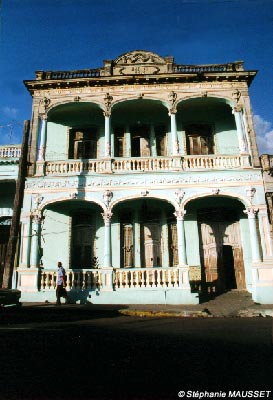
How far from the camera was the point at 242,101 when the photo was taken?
1312 centimetres

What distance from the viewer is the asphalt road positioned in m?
2.85

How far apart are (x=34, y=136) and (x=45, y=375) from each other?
11.6 meters

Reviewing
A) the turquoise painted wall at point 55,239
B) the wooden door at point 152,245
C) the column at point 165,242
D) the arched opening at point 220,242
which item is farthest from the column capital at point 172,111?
the turquoise painted wall at point 55,239

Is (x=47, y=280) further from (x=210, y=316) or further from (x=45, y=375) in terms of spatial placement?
(x=45, y=375)

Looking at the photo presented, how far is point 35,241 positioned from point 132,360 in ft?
28.9

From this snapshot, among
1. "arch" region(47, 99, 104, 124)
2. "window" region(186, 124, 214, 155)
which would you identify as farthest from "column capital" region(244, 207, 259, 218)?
"arch" region(47, 99, 104, 124)

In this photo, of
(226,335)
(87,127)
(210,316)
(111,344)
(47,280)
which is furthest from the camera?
(87,127)

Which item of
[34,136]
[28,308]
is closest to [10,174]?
[34,136]

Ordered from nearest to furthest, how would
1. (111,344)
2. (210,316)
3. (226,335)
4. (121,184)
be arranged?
(111,344) < (226,335) < (210,316) < (121,184)

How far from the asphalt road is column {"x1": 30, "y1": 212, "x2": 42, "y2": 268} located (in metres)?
4.76

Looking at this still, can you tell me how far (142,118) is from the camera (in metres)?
14.3

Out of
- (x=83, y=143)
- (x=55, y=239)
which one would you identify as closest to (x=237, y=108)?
(x=83, y=143)

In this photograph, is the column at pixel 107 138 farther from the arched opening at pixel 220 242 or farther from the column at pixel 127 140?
A: the arched opening at pixel 220 242

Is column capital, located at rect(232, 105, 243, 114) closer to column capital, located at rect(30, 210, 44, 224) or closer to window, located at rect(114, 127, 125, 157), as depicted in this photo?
window, located at rect(114, 127, 125, 157)
